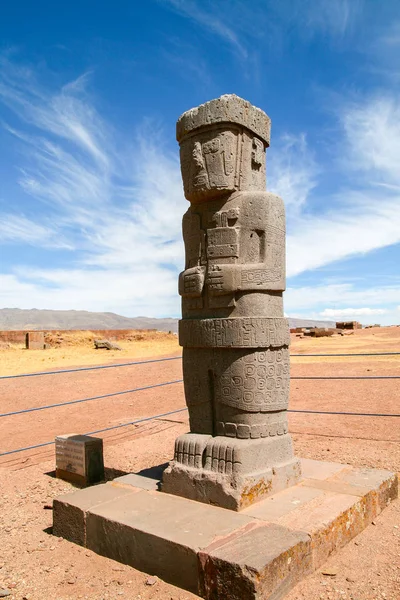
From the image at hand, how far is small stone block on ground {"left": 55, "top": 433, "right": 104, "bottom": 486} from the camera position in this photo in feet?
20.0

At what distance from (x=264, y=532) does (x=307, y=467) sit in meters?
1.83

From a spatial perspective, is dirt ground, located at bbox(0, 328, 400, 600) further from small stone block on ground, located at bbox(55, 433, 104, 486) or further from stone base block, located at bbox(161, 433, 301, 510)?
stone base block, located at bbox(161, 433, 301, 510)

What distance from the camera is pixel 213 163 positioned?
455 cm

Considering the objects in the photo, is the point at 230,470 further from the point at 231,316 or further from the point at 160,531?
the point at 231,316

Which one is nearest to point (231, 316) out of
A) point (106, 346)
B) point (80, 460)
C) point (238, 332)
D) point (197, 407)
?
point (238, 332)

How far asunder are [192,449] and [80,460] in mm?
2235

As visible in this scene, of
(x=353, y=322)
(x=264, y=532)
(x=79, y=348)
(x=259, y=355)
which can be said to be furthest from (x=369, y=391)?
(x=353, y=322)

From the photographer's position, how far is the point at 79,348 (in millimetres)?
23969

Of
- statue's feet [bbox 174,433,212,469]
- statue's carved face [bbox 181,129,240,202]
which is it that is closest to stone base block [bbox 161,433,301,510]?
statue's feet [bbox 174,433,212,469]

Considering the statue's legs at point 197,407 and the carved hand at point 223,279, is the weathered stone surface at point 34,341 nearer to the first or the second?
the statue's legs at point 197,407

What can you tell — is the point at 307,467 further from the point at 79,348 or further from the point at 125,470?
the point at 79,348

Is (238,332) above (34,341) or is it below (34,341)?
above

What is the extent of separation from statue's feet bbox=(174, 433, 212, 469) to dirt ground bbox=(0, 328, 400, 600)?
3.36 ft

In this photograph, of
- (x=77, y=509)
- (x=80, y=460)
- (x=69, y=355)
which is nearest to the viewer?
(x=77, y=509)
